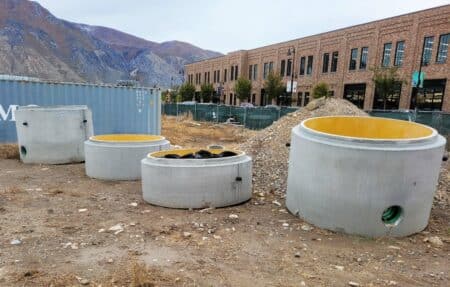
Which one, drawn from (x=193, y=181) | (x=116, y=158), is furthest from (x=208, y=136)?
(x=193, y=181)

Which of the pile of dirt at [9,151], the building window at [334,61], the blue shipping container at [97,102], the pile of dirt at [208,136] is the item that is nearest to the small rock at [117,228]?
the pile of dirt at [9,151]

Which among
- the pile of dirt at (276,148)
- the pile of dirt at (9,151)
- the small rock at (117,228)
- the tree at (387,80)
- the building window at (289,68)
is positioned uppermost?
the building window at (289,68)

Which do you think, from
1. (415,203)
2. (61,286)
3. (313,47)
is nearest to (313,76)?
(313,47)

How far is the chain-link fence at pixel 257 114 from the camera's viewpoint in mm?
13812

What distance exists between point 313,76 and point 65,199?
3781 centimetres

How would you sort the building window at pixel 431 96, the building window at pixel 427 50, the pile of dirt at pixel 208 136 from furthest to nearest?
the building window at pixel 427 50
the building window at pixel 431 96
the pile of dirt at pixel 208 136

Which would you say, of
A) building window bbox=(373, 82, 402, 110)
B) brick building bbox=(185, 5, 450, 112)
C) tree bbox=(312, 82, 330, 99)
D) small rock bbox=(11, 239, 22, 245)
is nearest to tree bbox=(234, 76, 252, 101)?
brick building bbox=(185, 5, 450, 112)

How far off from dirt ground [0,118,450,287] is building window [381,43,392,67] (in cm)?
2885

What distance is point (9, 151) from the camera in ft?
35.0

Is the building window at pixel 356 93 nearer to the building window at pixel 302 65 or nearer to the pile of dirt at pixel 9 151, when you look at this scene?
the building window at pixel 302 65

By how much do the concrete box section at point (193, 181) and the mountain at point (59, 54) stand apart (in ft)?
157

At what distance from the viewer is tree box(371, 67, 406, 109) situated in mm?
27969

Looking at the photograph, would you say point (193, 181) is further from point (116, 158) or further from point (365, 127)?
point (365, 127)

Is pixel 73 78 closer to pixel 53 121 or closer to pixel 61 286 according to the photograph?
pixel 53 121
